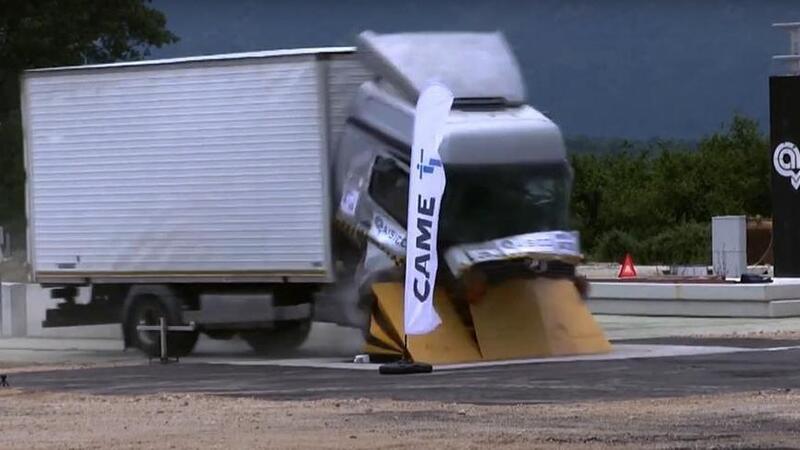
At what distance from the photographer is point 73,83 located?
26.6 m

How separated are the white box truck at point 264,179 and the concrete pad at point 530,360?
23.2 inches

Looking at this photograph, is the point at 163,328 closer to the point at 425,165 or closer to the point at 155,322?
the point at 155,322

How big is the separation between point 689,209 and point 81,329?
28.4 m

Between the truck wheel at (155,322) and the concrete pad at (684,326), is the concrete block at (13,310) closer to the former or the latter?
the truck wheel at (155,322)

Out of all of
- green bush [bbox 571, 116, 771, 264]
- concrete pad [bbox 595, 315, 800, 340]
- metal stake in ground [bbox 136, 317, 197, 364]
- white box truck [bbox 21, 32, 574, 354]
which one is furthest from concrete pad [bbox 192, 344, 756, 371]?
green bush [bbox 571, 116, 771, 264]

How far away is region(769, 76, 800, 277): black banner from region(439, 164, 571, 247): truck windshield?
44.8 ft

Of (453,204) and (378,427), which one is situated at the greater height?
(453,204)

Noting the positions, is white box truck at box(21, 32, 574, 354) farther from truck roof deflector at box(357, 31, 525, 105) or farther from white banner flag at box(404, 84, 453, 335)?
white banner flag at box(404, 84, 453, 335)

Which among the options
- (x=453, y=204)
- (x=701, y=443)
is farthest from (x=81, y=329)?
(x=701, y=443)

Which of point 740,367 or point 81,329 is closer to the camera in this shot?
point 740,367

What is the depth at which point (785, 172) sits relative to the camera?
37125 mm

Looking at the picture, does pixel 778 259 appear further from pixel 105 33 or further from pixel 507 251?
pixel 105 33

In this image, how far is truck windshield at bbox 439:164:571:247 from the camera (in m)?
23.5

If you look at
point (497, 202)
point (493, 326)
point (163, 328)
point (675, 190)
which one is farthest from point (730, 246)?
point (675, 190)
